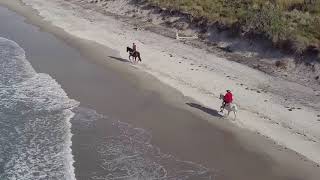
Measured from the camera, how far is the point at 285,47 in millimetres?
31938

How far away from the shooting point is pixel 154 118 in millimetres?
24547

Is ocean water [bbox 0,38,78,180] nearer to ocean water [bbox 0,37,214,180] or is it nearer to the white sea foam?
ocean water [bbox 0,37,214,180]

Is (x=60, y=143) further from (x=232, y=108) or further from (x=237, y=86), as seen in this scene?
(x=237, y=86)

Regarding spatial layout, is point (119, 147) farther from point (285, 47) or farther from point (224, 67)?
point (285, 47)

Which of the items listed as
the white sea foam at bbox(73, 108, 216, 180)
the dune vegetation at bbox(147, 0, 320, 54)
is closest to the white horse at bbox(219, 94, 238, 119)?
the white sea foam at bbox(73, 108, 216, 180)

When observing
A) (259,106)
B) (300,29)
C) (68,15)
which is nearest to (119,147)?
(259,106)

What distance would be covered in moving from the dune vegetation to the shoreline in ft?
10.5

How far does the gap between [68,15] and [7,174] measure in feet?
96.9

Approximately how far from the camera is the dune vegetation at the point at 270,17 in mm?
32125

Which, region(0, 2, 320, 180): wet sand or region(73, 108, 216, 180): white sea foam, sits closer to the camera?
region(73, 108, 216, 180): white sea foam

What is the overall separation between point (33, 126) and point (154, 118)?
526cm

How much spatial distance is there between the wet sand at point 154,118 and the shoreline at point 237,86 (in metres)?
0.72

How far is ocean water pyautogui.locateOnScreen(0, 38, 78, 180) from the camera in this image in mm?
19953

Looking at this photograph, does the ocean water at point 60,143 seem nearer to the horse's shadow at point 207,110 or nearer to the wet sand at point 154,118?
the wet sand at point 154,118
